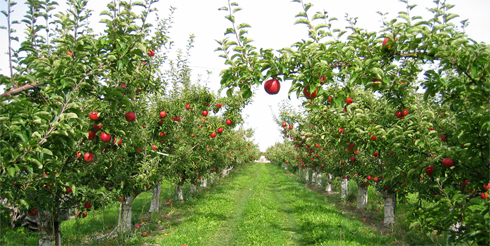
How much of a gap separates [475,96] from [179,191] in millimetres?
15235

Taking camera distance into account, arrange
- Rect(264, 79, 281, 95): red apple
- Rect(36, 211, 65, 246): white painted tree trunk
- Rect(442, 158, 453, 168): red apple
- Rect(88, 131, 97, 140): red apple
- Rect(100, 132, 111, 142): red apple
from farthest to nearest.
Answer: Rect(36, 211, 65, 246): white painted tree trunk → Rect(88, 131, 97, 140): red apple → Rect(100, 132, 111, 142): red apple → Rect(442, 158, 453, 168): red apple → Rect(264, 79, 281, 95): red apple

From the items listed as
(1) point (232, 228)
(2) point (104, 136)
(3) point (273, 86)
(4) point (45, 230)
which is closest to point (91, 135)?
(2) point (104, 136)

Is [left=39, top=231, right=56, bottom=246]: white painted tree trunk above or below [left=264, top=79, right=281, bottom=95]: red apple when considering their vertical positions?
below

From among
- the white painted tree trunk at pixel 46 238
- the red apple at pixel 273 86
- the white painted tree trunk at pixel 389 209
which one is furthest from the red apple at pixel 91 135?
the white painted tree trunk at pixel 389 209

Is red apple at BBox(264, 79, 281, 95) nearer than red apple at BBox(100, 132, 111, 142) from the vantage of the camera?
Yes

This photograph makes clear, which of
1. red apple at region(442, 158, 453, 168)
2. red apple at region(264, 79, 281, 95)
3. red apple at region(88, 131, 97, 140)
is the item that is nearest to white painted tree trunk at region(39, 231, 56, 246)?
red apple at region(88, 131, 97, 140)

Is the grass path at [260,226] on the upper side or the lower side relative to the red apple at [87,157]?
lower

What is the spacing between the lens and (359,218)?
40.4 ft

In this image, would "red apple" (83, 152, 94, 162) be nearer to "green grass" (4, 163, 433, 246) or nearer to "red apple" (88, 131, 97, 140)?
"red apple" (88, 131, 97, 140)

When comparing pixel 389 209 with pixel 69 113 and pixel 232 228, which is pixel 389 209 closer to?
pixel 232 228

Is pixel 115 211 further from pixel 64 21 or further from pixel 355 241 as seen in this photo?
pixel 64 21

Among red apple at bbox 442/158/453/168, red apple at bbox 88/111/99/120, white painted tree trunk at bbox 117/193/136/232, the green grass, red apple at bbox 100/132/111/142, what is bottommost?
the green grass

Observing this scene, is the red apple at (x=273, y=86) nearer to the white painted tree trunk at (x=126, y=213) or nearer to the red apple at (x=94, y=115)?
the red apple at (x=94, y=115)

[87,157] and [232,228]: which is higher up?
[87,157]
